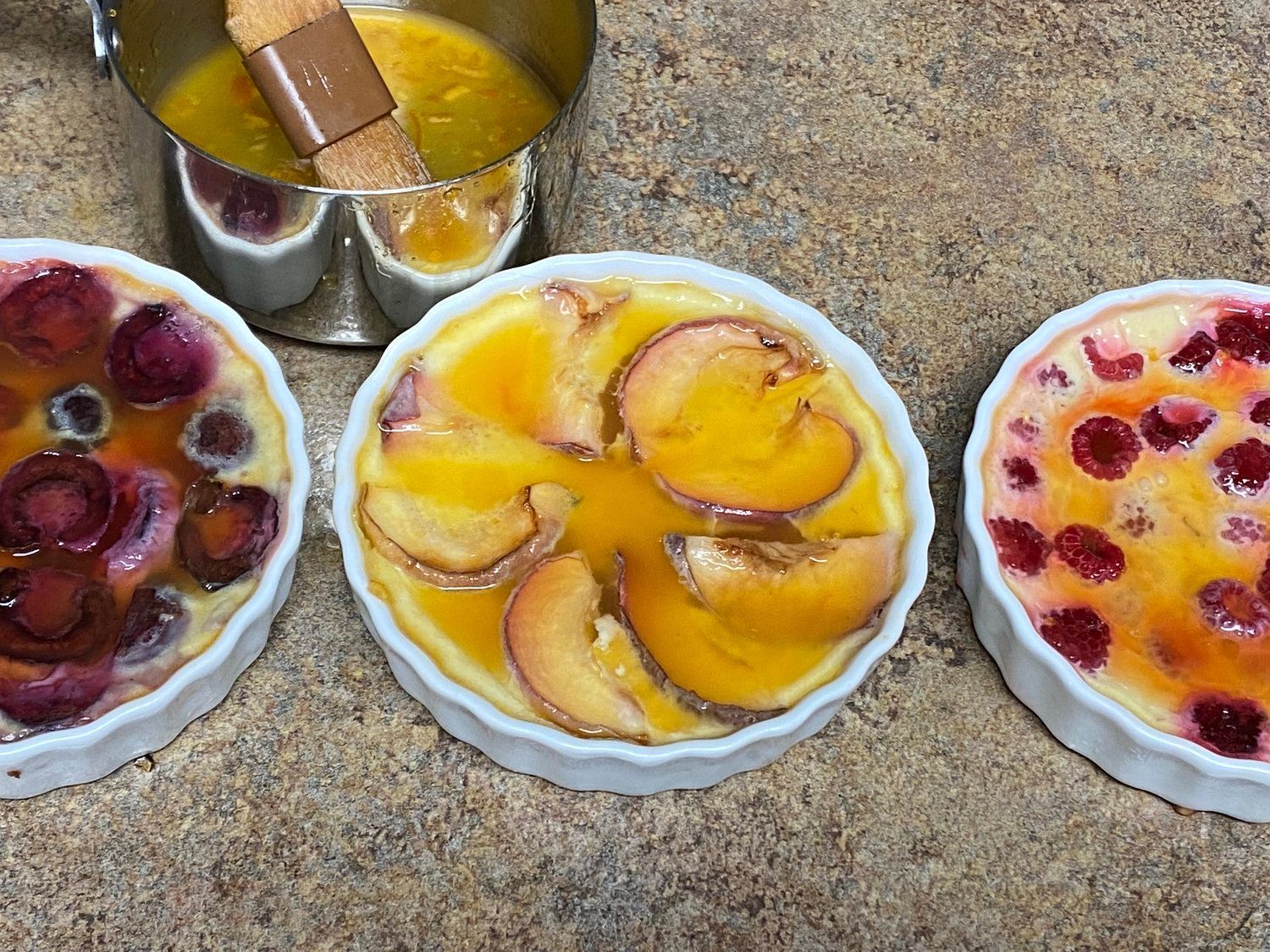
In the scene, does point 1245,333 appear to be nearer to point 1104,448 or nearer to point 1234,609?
point 1104,448

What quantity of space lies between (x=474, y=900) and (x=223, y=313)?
0.73 m

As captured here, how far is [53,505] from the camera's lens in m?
1.40

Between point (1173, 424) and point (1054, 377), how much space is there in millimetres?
163

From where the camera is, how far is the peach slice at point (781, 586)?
4.59 ft

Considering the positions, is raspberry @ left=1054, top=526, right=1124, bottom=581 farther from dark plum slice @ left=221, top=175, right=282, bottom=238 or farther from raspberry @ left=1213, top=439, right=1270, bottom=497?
dark plum slice @ left=221, top=175, right=282, bottom=238

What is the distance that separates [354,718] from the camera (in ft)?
4.93

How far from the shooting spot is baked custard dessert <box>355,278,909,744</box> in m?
1.36

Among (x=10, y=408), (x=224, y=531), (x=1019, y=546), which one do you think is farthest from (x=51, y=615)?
(x=1019, y=546)

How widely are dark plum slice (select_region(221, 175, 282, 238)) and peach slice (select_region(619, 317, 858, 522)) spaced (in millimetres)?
445

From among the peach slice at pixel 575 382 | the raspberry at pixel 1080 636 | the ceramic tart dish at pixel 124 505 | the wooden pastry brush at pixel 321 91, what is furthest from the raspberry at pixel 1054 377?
the ceramic tart dish at pixel 124 505

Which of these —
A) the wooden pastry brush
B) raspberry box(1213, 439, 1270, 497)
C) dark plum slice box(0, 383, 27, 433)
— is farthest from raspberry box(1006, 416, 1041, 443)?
dark plum slice box(0, 383, 27, 433)

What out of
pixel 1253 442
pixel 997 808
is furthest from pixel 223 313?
pixel 1253 442

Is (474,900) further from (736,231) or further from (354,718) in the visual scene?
(736,231)

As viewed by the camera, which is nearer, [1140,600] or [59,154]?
[1140,600]
